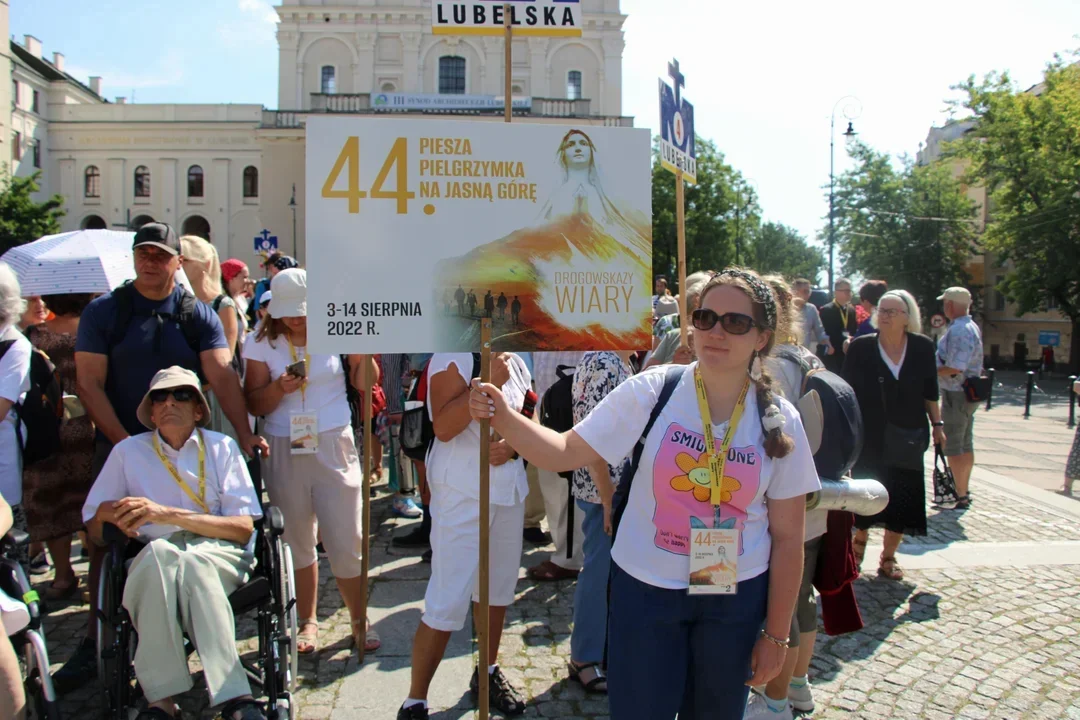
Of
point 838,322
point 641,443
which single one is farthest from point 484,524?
point 838,322

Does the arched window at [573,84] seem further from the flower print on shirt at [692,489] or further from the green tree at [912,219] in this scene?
the flower print on shirt at [692,489]

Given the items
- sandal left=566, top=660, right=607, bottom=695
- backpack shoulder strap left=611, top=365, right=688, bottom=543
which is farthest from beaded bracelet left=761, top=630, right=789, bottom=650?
sandal left=566, top=660, right=607, bottom=695

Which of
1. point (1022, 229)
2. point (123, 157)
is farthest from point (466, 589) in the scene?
point (123, 157)

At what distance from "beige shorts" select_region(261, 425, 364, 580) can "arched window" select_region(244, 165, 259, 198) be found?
54625mm

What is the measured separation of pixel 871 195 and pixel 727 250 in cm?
829

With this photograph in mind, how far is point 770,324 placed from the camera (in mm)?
2545

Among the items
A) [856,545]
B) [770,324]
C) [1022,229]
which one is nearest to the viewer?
[770,324]

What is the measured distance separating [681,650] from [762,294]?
1.13 m

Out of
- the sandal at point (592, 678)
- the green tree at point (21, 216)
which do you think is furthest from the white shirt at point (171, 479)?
the green tree at point (21, 216)

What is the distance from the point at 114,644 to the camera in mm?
3299

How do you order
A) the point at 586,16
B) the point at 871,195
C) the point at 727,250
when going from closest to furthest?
1. the point at 871,195
2. the point at 727,250
3. the point at 586,16

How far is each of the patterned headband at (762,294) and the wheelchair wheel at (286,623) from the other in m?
2.34

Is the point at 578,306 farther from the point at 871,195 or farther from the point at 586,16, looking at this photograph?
the point at 586,16

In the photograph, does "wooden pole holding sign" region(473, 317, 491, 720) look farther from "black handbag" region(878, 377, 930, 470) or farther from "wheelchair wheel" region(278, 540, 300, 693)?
"black handbag" region(878, 377, 930, 470)
